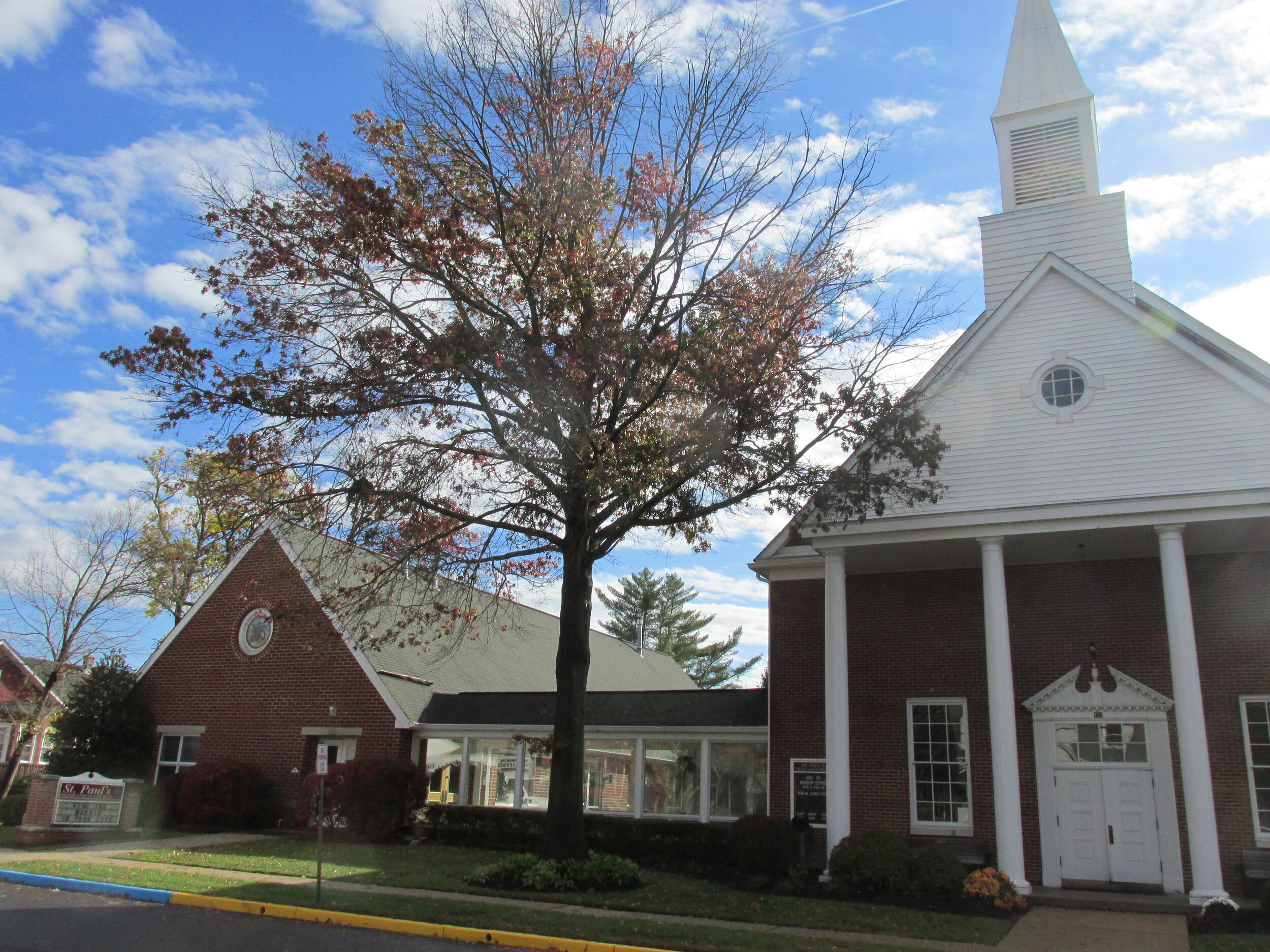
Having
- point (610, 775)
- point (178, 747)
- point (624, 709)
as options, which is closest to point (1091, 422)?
point (624, 709)

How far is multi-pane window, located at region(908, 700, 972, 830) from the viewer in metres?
16.6

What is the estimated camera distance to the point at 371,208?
13297 millimetres

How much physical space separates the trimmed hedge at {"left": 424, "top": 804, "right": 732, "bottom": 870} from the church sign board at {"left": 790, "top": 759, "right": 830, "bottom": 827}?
134cm

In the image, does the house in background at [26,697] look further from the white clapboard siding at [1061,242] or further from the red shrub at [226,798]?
the white clapboard siding at [1061,242]

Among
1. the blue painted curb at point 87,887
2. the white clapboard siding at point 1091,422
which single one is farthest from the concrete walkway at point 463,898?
the white clapboard siding at point 1091,422

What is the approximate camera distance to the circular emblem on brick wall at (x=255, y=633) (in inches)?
913

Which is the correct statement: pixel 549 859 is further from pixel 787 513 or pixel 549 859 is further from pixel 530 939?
pixel 787 513

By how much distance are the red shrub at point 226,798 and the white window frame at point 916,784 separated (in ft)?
45.2

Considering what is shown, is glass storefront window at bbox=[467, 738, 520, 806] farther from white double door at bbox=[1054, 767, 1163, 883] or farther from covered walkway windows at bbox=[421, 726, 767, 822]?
white double door at bbox=[1054, 767, 1163, 883]

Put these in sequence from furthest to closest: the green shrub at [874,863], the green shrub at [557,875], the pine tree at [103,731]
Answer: the pine tree at [103,731] → the green shrub at [874,863] → the green shrub at [557,875]

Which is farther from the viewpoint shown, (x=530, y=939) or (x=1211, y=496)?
(x=1211, y=496)

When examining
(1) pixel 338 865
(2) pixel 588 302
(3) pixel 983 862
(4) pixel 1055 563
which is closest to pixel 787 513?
(2) pixel 588 302

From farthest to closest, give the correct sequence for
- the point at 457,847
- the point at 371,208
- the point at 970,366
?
the point at 457,847 < the point at 970,366 < the point at 371,208

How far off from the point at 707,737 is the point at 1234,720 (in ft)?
29.9
